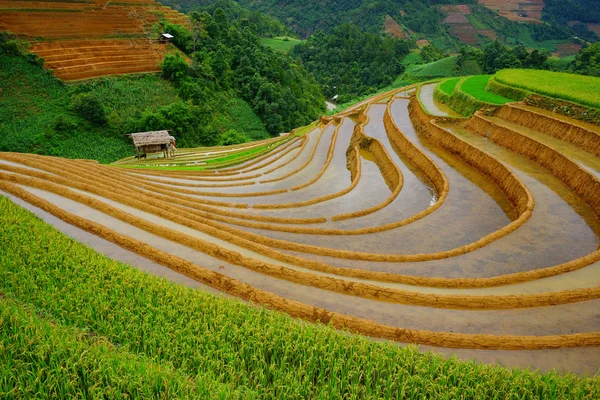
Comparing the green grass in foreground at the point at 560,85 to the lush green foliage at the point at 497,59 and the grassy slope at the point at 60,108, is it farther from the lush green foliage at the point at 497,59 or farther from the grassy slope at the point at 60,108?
the grassy slope at the point at 60,108

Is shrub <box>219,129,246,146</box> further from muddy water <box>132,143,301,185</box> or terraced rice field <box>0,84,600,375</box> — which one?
terraced rice field <box>0,84,600,375</box>

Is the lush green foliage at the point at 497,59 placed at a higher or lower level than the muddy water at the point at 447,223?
higher

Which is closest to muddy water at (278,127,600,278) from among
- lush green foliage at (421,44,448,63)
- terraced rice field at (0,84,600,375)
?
terraced rice field at (0,84,600,375)

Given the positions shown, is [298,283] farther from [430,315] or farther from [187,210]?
[187,210]

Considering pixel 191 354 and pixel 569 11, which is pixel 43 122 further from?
pixel 569 11

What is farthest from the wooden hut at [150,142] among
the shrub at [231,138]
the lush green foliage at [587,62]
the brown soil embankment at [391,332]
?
the lush green foliage at [587,62]
